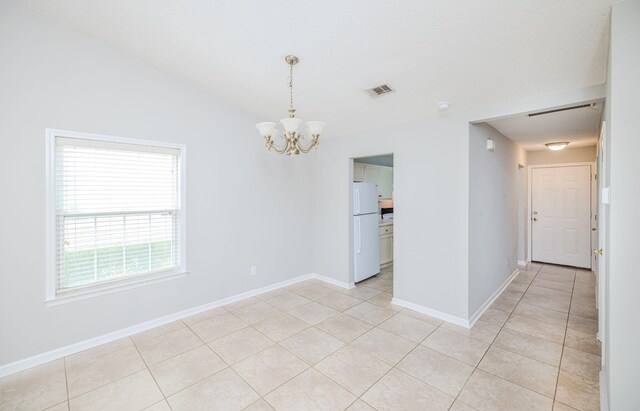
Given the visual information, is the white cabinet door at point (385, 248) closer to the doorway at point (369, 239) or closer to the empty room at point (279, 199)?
the doorway at point (369, 239)

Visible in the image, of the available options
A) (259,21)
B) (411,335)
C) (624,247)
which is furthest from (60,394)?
(624,247)

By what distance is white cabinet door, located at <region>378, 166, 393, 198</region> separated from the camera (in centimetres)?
607

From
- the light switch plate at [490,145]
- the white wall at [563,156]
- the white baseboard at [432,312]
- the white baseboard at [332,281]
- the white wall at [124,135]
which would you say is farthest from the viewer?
the white wall at [563,156]

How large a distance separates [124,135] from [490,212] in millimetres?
4545

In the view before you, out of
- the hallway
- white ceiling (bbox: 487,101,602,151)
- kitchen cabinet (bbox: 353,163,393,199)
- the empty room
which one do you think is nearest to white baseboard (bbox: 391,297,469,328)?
the empty room

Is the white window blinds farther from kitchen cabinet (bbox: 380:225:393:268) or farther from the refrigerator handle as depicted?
kitchen cabinet (bbox: 380:225:393:268)

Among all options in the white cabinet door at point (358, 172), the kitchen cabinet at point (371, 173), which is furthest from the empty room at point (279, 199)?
the kitchen cabinet at point (371, 173)

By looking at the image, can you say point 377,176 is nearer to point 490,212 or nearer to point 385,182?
point 385,182

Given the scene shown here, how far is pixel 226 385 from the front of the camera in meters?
2.19

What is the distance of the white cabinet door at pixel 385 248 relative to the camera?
5375 millimetres

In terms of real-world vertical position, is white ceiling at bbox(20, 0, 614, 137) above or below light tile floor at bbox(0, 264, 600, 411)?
above

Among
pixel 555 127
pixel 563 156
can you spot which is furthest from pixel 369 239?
pixel 563 156

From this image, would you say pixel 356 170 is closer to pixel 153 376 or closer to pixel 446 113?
pixel 446 113

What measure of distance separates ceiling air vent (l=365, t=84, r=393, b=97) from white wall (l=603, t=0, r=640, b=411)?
1.67m
